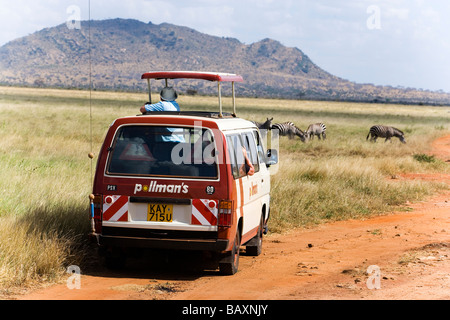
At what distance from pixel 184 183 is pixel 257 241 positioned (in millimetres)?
2593

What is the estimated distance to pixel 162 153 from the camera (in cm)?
856

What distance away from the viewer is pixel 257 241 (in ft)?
34.4

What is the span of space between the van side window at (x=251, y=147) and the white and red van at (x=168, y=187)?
3.23 ft

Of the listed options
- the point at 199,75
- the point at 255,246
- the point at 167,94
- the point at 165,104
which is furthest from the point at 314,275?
the point at 167,94

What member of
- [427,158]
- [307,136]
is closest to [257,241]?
[427,158]

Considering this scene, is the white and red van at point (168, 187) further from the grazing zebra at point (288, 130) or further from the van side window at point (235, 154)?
the grazing zebra at point (288, 130)

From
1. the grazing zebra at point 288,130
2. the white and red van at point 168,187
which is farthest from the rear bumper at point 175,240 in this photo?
the grazing zebra at point 288,130

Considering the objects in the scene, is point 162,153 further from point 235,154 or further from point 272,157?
point 272,157

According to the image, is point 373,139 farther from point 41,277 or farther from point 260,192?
point 41,277

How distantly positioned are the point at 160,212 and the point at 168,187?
308 mm

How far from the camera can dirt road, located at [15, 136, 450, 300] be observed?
25.1 feet

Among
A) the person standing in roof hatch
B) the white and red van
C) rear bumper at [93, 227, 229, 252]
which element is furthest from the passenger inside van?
the person standing in roof hatch

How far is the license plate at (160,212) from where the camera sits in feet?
27.2
